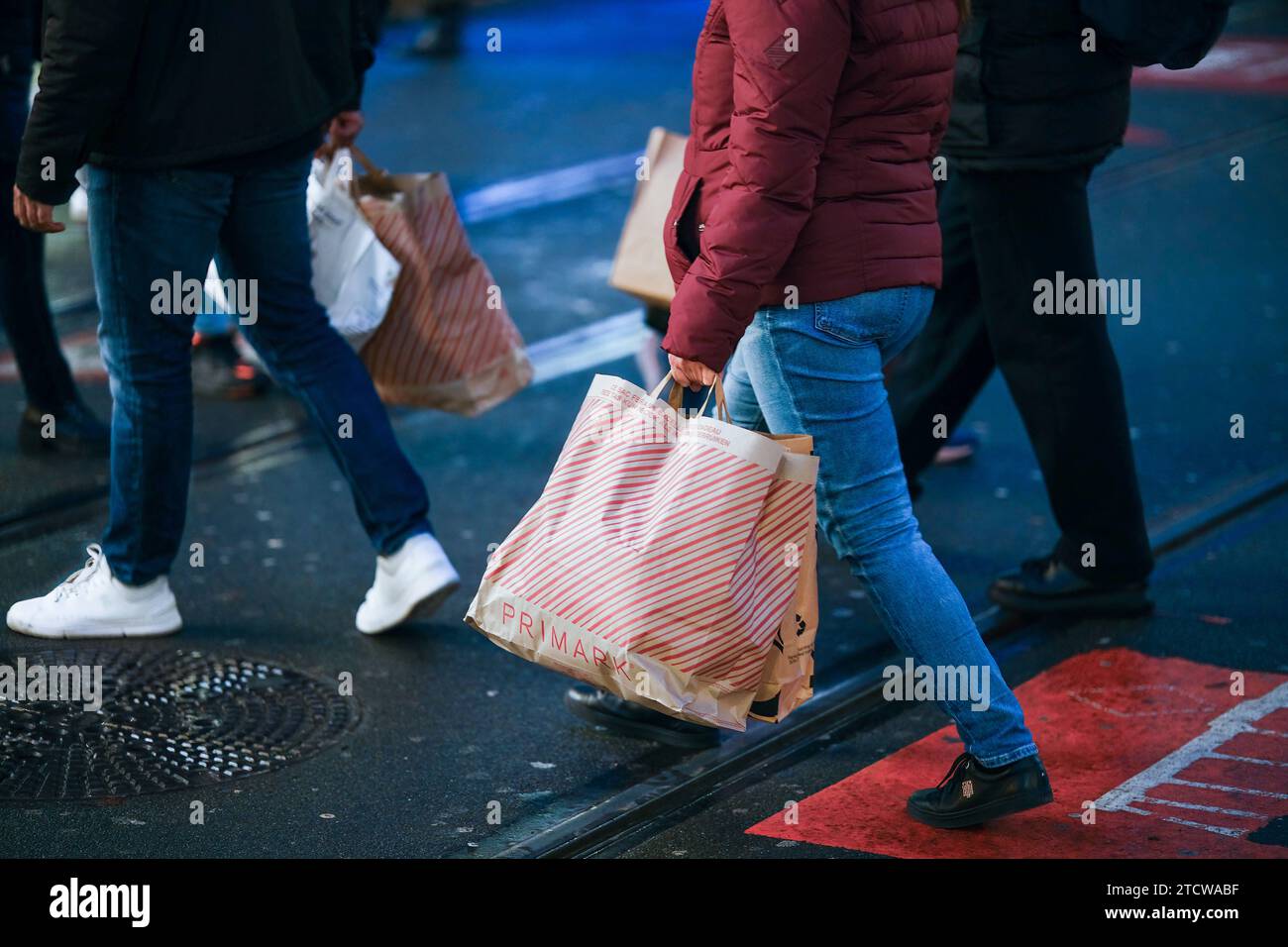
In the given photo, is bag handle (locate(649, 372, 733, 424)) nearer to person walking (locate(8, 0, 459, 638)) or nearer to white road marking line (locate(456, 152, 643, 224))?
person walking (locate(8, 0, 459, 638))

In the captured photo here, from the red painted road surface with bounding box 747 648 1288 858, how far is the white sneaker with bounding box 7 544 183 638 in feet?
5.91

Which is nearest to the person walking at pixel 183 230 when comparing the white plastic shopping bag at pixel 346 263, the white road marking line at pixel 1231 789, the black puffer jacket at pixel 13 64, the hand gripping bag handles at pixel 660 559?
the white plastic shopping bag at pixel 346 263

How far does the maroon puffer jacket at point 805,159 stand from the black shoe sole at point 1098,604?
1601 mm

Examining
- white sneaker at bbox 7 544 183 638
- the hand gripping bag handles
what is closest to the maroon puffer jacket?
the hand gripping bag handles

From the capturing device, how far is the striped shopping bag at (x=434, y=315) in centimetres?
500

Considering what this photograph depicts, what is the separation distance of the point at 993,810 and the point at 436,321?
214 cm

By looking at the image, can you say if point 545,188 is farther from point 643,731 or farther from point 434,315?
point 643,731

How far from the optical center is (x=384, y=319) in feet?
16.6

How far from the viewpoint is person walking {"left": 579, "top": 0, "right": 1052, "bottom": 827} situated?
10.9ft

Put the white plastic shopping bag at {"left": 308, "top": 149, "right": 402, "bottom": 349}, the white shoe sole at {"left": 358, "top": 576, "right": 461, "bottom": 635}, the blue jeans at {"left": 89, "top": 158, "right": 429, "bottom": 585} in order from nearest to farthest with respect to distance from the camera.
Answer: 1. the blue jeans at {"left": 89, "top": 158, "right": 429, "bottom": 585}
2. the white shoe sole at {"left": 358, "top": 576, "right": 461, "bottom": 635}
3. the white plastic shopping bag at {"left": 308, "top": 149, "right": 402, "bottom": 349}

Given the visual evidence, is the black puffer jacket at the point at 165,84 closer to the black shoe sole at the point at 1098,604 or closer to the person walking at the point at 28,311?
the person walking at the point at 28,311

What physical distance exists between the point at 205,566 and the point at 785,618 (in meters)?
2.30

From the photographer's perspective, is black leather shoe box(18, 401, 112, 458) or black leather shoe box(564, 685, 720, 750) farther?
black leather shoe box(18, 401, 112, 458)
